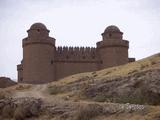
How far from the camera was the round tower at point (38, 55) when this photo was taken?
46.6m

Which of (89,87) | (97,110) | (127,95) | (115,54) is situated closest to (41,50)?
(115,54)

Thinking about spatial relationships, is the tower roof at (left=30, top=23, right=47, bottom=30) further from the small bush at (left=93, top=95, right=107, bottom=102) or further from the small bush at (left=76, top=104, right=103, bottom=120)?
the small bush at (left=76, top=104, right=103, bottom=120)

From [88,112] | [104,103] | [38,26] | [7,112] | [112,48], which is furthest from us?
[112,48]

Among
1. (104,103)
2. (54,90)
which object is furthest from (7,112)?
(54,90)

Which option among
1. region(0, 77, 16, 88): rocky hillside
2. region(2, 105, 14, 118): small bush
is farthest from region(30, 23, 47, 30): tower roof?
region(2, 105, 14, 118): small bush

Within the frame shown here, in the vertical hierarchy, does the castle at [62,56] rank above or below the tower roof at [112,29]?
below

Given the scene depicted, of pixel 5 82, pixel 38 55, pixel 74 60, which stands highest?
pixel 38 55

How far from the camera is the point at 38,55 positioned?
1858 inches

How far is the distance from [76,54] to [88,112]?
32010 mm

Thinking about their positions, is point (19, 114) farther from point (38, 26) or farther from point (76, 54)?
point (76, 54)

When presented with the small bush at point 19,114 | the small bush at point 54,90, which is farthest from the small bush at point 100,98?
the small bush at point 54,90

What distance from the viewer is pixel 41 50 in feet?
156

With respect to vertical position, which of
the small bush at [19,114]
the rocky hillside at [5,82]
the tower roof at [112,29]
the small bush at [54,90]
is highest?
the tower roof at [112,29]

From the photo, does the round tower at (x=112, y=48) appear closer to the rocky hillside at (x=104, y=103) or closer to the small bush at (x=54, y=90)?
the small bush at (x=54, y=90)
